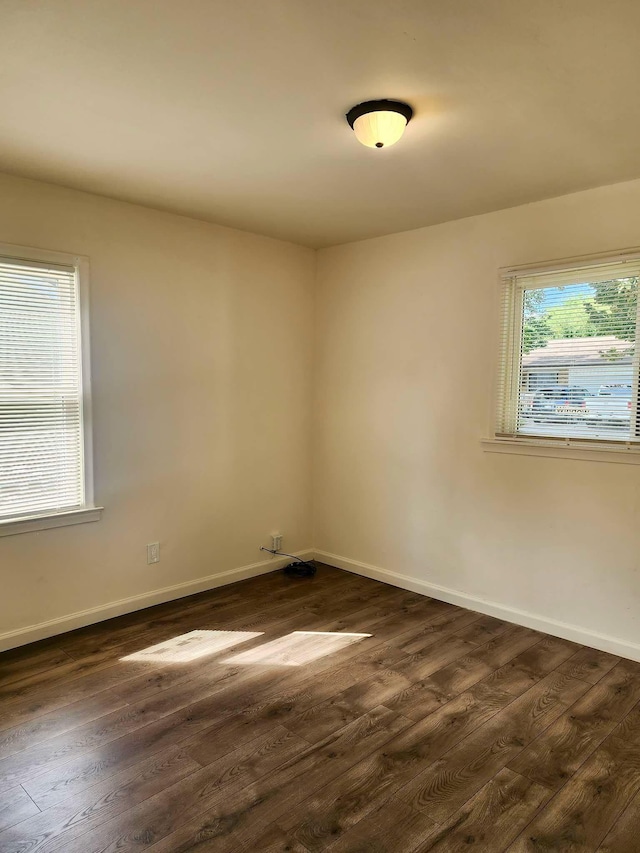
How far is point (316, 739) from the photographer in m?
2.23

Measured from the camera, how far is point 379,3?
1.56 meters

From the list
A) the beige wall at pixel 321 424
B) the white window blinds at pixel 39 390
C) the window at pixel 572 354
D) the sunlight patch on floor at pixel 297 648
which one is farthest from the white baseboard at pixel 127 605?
the window at pixel 572 354

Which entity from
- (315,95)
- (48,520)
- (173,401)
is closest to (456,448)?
(173,401)

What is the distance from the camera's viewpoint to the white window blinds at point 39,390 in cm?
292

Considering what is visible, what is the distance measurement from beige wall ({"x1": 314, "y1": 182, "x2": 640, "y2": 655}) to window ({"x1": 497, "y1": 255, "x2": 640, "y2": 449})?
114mm

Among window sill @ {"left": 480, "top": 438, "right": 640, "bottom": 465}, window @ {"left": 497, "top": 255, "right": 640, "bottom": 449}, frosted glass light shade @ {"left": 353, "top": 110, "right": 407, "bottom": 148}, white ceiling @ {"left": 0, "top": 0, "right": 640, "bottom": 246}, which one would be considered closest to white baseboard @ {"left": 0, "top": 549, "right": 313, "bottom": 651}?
window sill @ {"left": 480, "top": 438, "right": 640, "bottom": 465}

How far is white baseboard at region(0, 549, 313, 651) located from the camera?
3008 mm

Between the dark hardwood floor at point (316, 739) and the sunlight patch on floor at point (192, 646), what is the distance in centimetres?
1

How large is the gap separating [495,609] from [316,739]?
1681 millimetres

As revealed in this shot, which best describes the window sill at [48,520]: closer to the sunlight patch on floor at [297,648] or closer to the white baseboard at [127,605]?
the white baseboard at [127,605]

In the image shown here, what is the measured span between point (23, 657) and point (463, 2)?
3.43 metres

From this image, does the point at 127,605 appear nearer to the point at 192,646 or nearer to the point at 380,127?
the point at 192,646

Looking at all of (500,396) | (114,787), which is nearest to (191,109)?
(500,396)

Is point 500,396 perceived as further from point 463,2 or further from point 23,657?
point 23,657
